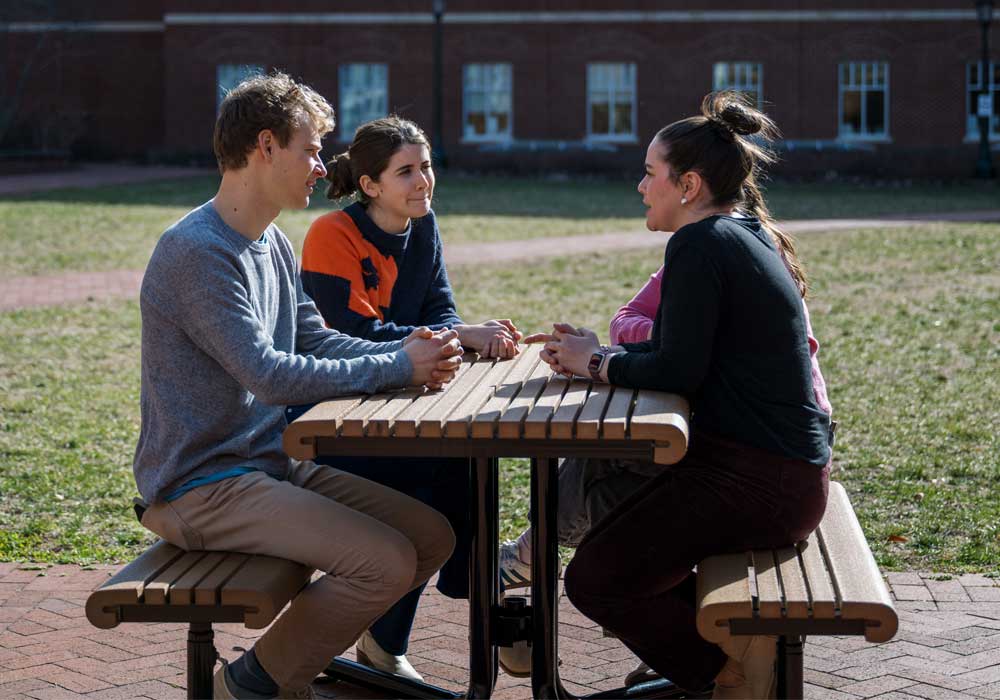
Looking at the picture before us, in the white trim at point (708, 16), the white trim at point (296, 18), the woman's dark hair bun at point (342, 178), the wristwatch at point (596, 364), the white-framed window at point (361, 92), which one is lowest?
the wristwatch at point (596, 364)

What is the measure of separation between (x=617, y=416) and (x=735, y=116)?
2.83 ft

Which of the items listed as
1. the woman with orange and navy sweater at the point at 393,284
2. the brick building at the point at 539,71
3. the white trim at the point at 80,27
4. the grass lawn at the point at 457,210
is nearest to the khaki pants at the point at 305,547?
the woman with orange and navy sweater at the point at 393,284

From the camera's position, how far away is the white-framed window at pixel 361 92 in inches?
1428

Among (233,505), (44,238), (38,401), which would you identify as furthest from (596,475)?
(44,238)

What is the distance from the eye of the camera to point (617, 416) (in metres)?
3.03

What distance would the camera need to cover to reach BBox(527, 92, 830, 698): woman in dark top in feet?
10.4

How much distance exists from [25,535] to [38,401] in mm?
2876

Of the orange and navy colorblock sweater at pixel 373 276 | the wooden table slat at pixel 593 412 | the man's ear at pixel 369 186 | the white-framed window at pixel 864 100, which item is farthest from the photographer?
the white-framed window at pixel 864 100

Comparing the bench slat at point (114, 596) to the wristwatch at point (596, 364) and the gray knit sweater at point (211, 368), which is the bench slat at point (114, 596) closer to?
the gray knit sweater at point (211, 368)

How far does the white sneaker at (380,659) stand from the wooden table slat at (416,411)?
2.82 feet

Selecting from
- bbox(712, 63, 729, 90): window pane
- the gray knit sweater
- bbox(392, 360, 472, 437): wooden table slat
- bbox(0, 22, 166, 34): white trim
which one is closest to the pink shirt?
bbox(392, 360, 472, 437): wooden table slat

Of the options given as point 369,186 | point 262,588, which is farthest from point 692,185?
point 262,588

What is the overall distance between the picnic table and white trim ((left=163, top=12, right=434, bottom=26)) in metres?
32.9

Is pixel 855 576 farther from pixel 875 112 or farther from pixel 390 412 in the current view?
pixel 875 112
